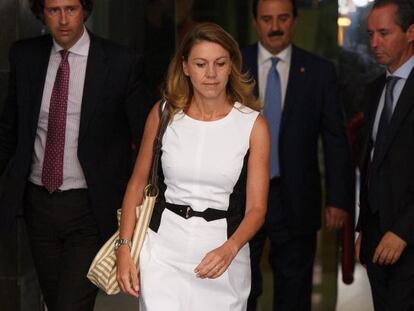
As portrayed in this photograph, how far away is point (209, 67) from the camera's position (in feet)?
14.9

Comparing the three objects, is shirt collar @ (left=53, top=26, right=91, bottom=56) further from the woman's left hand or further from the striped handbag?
the woman's left hand

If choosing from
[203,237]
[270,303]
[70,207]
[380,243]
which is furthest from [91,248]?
[270,303]

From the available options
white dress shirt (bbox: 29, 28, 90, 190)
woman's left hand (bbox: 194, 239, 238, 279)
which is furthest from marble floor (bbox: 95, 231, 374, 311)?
woman's left hand (bbox: 194, 239, 238, 279)

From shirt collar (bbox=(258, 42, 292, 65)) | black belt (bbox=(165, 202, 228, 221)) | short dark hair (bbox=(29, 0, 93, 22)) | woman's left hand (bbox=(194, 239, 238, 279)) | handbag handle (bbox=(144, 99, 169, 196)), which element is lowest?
woman's left hand (bbox=(194, 239, 238, 279))

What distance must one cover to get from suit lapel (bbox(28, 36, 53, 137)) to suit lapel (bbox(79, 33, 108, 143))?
21 centimetres

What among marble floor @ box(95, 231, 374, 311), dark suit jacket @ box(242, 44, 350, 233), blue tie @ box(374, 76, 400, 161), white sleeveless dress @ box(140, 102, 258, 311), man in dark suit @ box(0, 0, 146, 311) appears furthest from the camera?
marble floor @ box(95, 231, 374, 311)

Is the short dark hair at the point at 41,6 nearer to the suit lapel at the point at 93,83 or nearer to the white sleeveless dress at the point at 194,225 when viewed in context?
the suit lapel at the point at 93,83

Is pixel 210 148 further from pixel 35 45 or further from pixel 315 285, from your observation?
pixel 315 285

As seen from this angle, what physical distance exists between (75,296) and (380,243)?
4.70 ft

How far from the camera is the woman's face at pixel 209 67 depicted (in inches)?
179

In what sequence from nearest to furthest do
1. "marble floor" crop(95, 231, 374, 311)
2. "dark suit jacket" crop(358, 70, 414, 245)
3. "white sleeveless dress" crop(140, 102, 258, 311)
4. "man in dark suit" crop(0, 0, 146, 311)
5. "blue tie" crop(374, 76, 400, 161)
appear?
"white sleeveless dress" crop(140, 102, 258, 311)
"dark suit jacket" crop(358, 70, 414, 245)
"blue tie" crop(374, 76, 400, 161)
"man in dark suit" crop(0, 0, 146, 311)
"marble floor" crop(95, 231, 374, 311)

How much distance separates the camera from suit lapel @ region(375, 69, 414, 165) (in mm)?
Answer: 5027

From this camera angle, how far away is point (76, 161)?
5293 mm

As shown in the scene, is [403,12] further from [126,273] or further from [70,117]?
[126,273]
